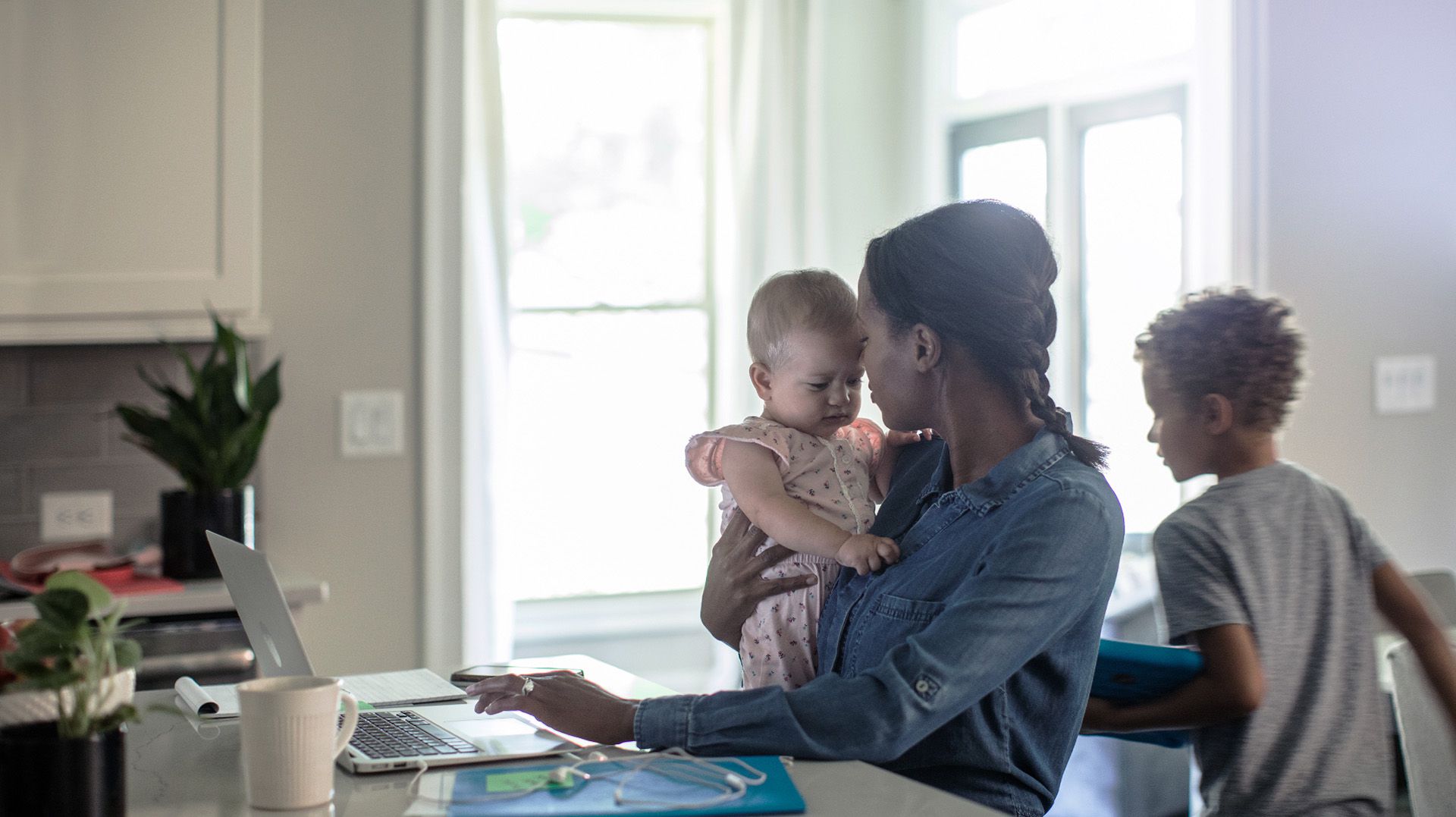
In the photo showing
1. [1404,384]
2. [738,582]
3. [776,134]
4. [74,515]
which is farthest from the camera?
[776,134]

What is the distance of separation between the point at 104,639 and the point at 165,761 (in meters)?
0.40

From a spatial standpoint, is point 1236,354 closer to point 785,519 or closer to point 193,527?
point 785,519

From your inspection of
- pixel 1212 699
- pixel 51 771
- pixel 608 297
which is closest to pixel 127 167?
pixel 608 297

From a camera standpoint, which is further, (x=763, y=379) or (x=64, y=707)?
(x=763, y=379)

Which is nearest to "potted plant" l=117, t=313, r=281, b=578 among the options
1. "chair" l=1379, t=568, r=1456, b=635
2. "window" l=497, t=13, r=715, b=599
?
"window" l=497, t=13, r=715, b=599

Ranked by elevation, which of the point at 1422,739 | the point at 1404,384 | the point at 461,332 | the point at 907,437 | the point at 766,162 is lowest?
the point at 1422,739

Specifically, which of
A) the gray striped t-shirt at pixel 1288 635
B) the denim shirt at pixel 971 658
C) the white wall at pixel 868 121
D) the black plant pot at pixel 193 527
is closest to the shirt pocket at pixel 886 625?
the denim shirt at pixel 971 658

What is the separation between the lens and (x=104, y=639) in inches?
41.6

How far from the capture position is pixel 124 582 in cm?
260

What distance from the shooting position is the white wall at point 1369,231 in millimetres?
3205

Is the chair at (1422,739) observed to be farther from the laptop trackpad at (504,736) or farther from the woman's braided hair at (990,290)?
the laptop trackpad at (504,736)

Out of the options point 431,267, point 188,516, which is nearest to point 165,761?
point 188,516

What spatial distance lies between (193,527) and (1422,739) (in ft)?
7.24

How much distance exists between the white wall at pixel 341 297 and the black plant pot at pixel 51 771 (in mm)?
2013
